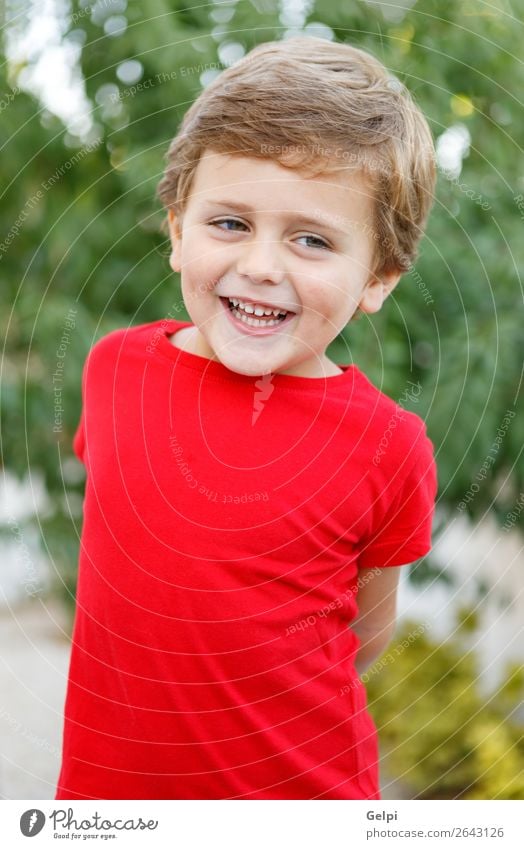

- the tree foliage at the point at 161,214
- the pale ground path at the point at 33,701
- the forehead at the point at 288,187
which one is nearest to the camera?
the forehead at the point at 288,187

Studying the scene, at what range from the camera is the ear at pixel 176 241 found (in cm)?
81

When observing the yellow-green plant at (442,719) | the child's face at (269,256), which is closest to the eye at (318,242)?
the child's face at (269,256)

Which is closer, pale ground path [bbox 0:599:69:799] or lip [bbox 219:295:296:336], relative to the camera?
lip [bbox 219:295:296:336]

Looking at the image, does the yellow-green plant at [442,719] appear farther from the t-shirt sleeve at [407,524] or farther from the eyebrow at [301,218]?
the eyebrow at [301,218]

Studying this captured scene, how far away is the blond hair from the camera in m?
0.74

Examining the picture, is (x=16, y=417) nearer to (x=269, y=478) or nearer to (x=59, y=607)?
(x=269, y=478)

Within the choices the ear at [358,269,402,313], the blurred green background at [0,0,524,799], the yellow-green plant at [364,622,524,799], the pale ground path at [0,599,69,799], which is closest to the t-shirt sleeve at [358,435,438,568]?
the ear at [358,269,402,313]

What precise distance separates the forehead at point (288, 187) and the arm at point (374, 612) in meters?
0.32

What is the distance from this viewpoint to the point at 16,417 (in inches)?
55.2

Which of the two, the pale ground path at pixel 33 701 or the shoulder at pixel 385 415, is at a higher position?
the pale ground path at pixel 33 701

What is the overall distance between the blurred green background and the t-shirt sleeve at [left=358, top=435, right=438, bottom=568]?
44 cm
